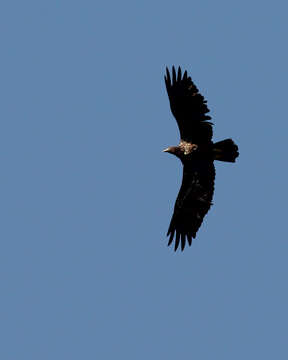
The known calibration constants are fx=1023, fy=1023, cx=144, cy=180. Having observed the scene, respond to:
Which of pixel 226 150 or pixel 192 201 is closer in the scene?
pixel 226 150

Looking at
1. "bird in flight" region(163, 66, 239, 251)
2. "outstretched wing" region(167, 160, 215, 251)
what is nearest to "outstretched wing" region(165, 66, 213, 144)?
"bird in flight" region(163, 66, 239, 251)

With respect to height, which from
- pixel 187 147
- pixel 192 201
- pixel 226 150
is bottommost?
pixel 192 201

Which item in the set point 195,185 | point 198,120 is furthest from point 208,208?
point 198,120

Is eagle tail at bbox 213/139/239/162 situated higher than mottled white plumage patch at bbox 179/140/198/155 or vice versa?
mottled white plumage patch at bbox 179/140/198/155

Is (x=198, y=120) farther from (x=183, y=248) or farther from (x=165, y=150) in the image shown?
(x=183, y=248)

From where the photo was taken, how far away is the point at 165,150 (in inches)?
970

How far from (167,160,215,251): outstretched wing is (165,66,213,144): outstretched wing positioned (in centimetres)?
98

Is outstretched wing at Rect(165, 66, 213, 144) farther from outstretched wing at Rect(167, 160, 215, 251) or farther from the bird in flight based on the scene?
outstretched wing at Rect(167, 160, 215, 251)

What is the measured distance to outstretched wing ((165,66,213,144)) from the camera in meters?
23.2

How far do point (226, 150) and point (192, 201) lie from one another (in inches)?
79.3

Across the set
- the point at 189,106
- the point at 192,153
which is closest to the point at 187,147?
the point at 192,153

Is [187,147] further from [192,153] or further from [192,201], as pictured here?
[192,201]

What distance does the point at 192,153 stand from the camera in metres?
24.1

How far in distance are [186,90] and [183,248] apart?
414 centimetres
